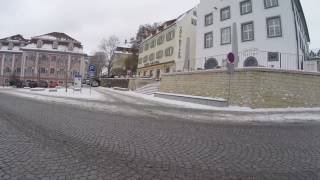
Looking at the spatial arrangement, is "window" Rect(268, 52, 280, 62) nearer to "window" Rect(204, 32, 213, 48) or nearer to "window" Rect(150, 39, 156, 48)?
"window" Rect(204, 32, 213, 48)

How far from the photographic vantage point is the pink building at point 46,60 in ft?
249

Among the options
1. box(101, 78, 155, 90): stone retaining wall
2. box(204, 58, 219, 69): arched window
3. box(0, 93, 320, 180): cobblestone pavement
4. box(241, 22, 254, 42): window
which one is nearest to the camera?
box(0, 93, 320, 180): cobblestone pavement

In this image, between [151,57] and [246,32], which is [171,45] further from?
[246,32]

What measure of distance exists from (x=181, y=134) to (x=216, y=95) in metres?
11.3

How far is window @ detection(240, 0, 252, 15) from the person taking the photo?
28203 mm

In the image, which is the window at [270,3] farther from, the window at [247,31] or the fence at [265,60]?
the fence at [265,60]

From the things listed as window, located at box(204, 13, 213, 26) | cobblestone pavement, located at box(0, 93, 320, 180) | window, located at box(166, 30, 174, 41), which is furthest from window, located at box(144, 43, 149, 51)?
cobblestone pavement, located at box(0, 93, 320, 180)

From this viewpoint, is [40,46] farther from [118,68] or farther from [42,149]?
[42,149]

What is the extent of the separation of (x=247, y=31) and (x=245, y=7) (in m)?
3.25

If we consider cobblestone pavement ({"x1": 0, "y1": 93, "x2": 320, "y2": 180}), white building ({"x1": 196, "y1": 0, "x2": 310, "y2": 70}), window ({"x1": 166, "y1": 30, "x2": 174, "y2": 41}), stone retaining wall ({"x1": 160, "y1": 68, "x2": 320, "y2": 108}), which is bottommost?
cobblestone pavement ({"x1": 0, "y1": 93, "x2": 320, "y2": 180})

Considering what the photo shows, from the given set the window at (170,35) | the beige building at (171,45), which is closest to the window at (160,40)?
the beige building at (171,45)

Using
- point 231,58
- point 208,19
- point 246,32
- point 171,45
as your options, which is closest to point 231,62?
point 231,58

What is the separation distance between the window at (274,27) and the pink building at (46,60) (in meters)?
61.9

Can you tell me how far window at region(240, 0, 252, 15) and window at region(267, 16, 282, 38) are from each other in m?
3.20
